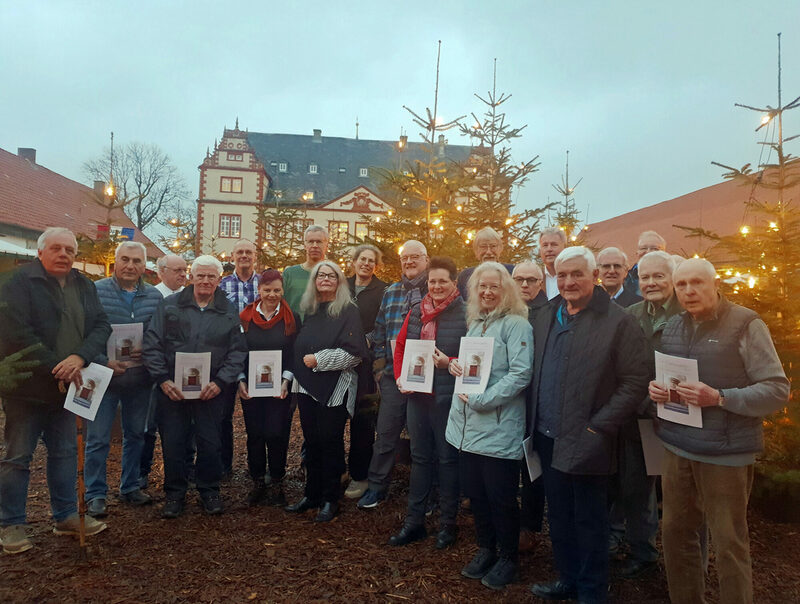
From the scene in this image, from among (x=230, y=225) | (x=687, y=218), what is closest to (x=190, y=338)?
(x=687, y=218)

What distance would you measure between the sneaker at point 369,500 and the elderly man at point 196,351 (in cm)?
135

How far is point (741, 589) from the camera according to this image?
2701mm

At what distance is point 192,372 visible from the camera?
14.7 feet

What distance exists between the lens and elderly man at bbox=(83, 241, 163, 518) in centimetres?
463

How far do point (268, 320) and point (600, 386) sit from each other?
314cm

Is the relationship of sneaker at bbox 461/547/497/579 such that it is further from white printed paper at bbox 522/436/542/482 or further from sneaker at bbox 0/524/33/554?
sneaker at bbox 0/524/33/554

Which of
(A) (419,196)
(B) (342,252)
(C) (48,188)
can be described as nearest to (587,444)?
(A) (419,196)

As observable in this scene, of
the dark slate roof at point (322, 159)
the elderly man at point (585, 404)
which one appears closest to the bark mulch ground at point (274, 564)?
the elderly man at point (585, 404)

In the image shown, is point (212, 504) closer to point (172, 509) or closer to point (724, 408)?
point (172, 509)

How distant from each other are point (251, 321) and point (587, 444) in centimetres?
332

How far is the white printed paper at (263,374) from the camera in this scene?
4.64 meters

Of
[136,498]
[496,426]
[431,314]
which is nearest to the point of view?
[496,426]

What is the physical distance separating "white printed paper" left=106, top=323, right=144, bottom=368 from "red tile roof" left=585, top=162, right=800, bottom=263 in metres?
18.8

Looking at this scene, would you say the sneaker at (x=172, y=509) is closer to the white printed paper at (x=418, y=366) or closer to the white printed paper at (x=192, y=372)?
the white printed paper at (x=192, y=372)
